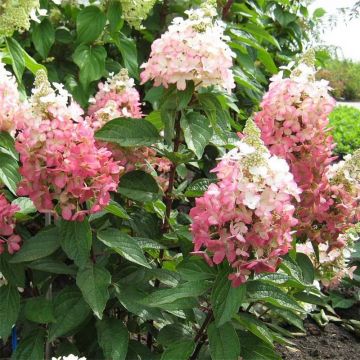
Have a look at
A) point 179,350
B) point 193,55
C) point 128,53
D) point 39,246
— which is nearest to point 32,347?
point 39,246

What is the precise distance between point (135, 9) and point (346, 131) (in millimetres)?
4854

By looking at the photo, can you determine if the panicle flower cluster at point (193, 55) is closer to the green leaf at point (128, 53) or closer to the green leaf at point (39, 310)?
the green leaf at point (39, 310)

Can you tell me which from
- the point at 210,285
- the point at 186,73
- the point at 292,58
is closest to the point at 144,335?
the point at 210,285

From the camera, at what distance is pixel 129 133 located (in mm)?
1819

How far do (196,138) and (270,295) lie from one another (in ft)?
1.57

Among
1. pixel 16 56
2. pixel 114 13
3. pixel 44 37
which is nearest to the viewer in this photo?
pixel 16 56

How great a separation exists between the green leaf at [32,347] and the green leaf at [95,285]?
29 centimetres

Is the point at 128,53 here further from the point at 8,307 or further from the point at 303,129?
the point at 8,307

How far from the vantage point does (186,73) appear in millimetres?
1741

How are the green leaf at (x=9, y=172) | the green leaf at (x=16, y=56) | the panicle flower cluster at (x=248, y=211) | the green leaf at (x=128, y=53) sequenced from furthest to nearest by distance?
the green leaf at (x=128, y=53), the green leaf at (x=16, y=56), the green leaf at (x=9, y=172), the panicle flower cluster at (x=248, y=211)

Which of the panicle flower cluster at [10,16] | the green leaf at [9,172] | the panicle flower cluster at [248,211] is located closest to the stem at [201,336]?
the panicle flower cluster at [248,211]

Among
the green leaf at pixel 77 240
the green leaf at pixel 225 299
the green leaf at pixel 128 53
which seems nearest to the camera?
the green leaf at pixel 225 299

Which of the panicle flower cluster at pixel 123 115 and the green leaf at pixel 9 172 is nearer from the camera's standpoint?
the green leaf at pixel 9 172

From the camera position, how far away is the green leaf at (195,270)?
5.27 feet
